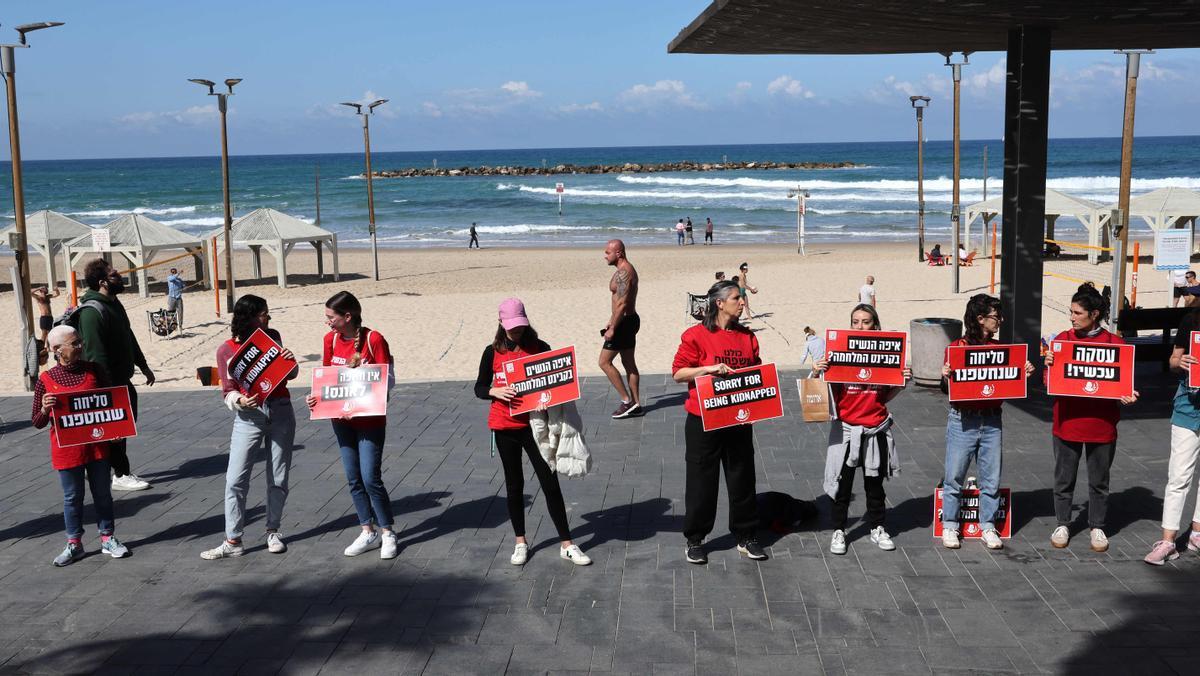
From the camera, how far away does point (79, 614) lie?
543 cm

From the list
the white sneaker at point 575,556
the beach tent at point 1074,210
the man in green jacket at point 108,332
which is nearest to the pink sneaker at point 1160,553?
the white sneaker at point 575,556

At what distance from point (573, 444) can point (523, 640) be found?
1.26m

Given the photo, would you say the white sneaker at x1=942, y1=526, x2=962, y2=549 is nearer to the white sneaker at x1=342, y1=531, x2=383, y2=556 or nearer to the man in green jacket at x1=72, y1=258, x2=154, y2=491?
the white sneaker at x1=342, y1=531, x2=383, y2=556

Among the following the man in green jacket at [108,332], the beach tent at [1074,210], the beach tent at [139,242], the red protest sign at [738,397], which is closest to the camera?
the red protest sign at [738,397]

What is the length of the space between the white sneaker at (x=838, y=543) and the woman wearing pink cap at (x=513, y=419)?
1.45 metres

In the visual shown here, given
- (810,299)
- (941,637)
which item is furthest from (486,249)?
(941,637)

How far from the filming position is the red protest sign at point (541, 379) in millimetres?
5699

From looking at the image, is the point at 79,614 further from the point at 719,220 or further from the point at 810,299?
the point at 719,220

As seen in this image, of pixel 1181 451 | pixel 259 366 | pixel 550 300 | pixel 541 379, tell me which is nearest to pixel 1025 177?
pixel 1181 451

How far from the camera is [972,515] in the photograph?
246 inches

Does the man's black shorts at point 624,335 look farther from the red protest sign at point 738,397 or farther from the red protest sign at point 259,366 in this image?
the red protest sign at point 259,366

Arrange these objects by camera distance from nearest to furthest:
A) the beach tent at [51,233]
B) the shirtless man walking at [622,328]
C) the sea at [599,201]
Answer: the shirtless man walking at [622,328], the beach tent at [51,233], the sea at [599,201]

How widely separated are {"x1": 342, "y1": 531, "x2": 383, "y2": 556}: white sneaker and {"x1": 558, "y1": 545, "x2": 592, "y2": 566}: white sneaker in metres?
1.19

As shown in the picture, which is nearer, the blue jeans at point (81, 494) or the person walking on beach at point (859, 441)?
the person walking on beach at point (859, 441)
